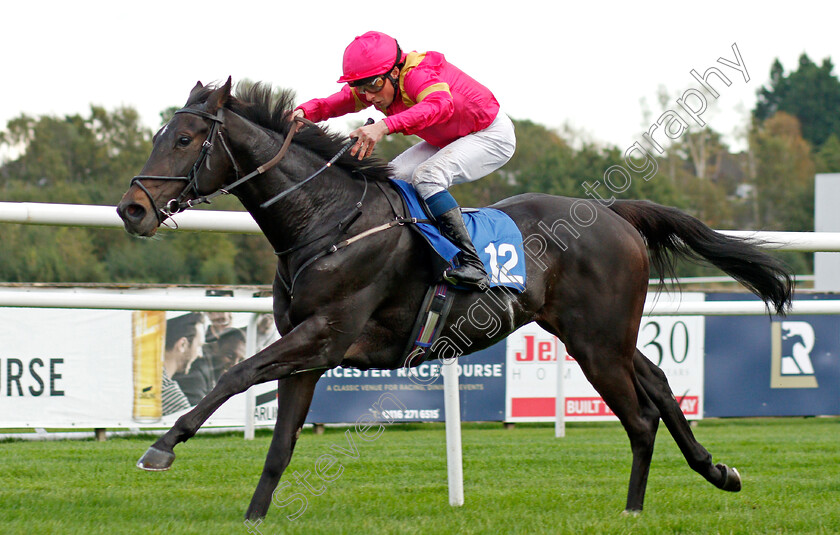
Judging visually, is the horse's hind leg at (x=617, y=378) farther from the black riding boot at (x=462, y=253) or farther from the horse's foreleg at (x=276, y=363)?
the horse's foreleg at (x=276, y=363)

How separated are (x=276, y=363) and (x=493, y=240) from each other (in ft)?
3.90

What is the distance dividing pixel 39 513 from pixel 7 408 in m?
4.50

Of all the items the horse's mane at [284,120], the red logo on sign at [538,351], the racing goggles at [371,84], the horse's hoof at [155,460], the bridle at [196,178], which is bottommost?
the red logo on sign at [538,351]

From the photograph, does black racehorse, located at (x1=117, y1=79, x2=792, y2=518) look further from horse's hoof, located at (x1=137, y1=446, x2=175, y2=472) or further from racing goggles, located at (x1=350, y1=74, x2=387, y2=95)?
racing goggles, located at (x1=350, y1=74, x2=387, y2=95)

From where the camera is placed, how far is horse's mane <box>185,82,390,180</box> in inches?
153

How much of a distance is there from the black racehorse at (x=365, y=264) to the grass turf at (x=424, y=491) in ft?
1.05

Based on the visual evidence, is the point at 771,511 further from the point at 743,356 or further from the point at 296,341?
the point at 743,356

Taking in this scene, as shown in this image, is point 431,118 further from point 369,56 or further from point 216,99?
point 216,99

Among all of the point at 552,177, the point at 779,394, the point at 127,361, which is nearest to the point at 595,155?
the point at 552,177

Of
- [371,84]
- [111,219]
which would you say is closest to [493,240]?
[371,84]

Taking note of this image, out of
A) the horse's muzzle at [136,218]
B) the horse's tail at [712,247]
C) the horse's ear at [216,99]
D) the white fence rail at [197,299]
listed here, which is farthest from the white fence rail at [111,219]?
the horse's ear at [216,99]

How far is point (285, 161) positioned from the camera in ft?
12.7

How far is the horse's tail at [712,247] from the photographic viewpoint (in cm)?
478

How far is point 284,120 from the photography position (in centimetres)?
A: 395
